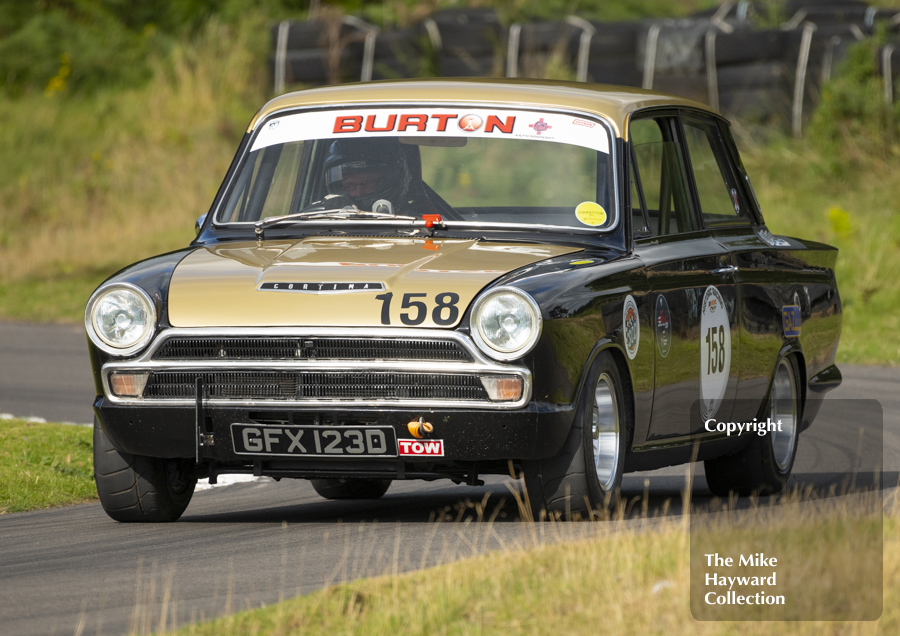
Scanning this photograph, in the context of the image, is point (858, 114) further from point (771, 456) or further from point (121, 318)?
point (121, 318)

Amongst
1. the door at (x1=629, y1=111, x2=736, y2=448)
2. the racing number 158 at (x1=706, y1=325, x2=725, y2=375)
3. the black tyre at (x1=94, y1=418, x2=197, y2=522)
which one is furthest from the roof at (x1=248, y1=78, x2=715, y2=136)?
the black tyre at (x1=94, y1=418, x2=197, y2=522)

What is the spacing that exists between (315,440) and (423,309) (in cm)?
63

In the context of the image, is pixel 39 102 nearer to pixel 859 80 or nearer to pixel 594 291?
pixel 859 80

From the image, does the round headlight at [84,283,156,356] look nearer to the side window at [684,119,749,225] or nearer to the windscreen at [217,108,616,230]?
the windscreen at [217,108,616,230]

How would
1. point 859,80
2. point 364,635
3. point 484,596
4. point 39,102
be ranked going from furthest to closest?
point 39,102 → point 859,80 → point 484,596 → point 364,635

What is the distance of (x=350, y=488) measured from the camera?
7555 mm

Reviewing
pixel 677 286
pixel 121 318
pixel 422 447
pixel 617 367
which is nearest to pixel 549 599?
pixel 422 447

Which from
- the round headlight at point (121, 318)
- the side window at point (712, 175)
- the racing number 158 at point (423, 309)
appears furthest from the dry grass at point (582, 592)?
the side window at point (712, 175)

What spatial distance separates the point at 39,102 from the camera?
28.4 meters

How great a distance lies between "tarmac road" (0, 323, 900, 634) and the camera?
4.52 metres

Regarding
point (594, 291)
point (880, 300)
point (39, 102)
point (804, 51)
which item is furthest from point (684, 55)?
point (594, 291)

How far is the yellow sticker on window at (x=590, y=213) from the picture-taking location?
6457 mm

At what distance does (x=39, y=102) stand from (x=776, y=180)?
1421 centimetres

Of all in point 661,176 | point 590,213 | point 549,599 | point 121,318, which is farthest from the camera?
point 661,176
